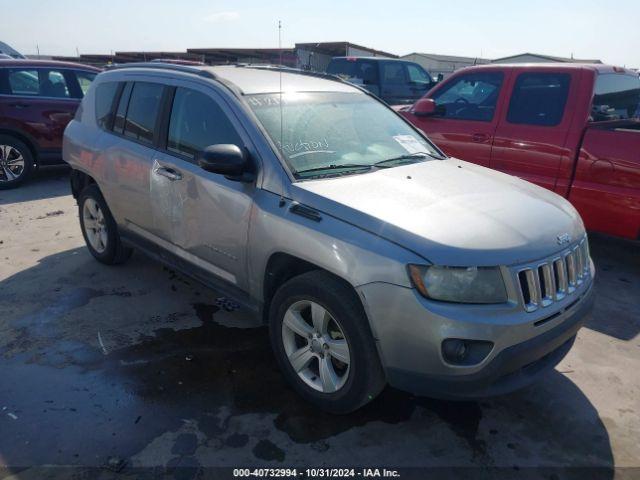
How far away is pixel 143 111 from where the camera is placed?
12.8 ft

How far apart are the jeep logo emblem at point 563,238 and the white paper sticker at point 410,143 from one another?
1282mm

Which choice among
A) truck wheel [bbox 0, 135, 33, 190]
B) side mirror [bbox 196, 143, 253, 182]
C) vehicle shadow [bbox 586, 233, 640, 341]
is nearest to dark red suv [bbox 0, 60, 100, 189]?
truck wheel [bbox 0, 135, 33, 190]

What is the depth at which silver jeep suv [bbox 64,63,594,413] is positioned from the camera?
88.8 inches

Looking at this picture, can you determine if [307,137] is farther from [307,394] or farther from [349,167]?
[307,394]

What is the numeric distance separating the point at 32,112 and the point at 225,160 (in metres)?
6.23

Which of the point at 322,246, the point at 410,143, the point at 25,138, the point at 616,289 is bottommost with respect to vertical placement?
the point at 616,289

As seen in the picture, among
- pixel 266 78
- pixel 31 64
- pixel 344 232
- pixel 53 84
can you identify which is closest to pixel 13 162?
pixel 53 84

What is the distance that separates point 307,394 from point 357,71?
10.3 meters

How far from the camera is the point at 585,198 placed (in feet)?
15.1

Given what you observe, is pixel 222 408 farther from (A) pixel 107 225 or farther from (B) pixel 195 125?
(A) pixel 107 225

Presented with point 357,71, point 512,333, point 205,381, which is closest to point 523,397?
point 512,333

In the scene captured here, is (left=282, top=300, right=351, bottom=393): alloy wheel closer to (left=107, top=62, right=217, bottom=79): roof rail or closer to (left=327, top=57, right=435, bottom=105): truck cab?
(left=107, top=62, right=217, bottom=79): roof rail

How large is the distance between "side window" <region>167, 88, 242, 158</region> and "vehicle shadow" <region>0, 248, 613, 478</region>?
4.44 ft

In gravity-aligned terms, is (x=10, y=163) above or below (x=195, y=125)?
below
